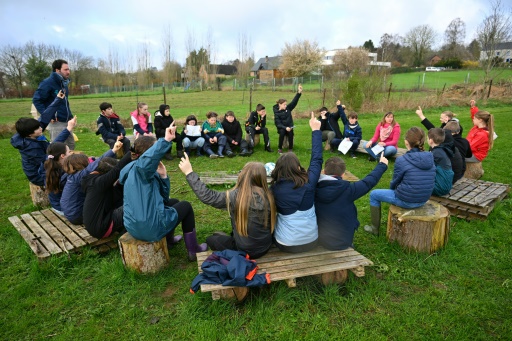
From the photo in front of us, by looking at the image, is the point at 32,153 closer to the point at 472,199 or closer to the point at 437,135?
the point at 437,135

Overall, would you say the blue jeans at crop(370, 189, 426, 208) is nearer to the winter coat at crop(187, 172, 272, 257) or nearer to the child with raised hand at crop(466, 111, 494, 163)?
the winter coat at crop(187, 172, 272, 257)

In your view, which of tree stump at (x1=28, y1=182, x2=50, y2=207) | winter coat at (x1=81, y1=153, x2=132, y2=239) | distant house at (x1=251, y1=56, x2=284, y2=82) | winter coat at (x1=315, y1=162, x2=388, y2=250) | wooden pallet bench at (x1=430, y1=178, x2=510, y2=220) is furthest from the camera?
distant house at (x1=251, y1=56, x2=284, y2=82)

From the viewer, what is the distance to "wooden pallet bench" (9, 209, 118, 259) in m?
3.74

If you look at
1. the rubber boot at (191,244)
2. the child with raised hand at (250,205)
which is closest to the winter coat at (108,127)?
the rubber boot at (191,244)

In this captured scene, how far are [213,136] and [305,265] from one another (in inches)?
252

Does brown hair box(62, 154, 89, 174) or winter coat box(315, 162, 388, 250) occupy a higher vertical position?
brown hair box(62, 154, 89, 174)

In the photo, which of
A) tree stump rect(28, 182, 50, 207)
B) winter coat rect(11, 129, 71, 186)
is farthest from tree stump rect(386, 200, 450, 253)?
tree stump rect(28, 182, 50, 207)

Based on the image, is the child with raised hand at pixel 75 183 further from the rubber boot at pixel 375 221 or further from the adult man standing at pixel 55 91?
the rubber boot at pixel 375 221

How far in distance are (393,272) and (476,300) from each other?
788 millimetres

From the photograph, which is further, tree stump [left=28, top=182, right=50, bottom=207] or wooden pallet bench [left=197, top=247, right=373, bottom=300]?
tree stump [left=28, top=182, right=50, bottom=207]

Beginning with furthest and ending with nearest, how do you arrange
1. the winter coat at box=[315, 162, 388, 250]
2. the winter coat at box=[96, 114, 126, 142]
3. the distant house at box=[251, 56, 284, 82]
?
the distant house at box=[251, 56, 284, 82]
the winter coat at box=[96, 114, 126, 142]
the winter coat at box=[315, 162, 388, 250]

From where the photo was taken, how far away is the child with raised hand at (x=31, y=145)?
4.90 meters

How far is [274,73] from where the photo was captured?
59031 mm

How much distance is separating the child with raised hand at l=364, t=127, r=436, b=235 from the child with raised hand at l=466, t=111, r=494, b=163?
8.99 ft
